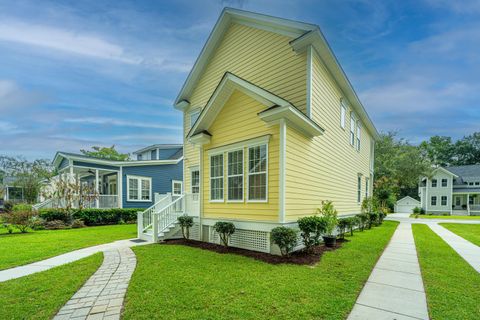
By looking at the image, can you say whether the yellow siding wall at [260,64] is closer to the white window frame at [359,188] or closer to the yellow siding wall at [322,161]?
the yellow siding wall at [322,161]

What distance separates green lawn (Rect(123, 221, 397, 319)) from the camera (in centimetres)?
369

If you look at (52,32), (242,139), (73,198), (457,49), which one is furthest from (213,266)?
(457,49)

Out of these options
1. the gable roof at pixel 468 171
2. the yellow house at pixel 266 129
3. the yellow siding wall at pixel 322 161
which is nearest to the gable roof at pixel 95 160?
the yellow house at pixel 266 129

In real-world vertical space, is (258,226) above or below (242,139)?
below

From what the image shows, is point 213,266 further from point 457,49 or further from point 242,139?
point 457,49

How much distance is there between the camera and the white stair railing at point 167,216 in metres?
9.92

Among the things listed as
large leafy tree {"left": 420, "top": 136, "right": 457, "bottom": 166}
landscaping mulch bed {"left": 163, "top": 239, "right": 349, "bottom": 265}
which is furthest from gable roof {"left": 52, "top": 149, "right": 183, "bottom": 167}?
large leafy tree {"left": 420, "top": 136, "right": 457, "bottom": 166}

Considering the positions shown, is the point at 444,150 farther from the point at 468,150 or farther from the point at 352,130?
the point at 352,130

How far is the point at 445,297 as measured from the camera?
14.1ft

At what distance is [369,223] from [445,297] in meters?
12.1

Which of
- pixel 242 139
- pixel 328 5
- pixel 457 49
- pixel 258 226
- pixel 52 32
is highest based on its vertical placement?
pixel 328 5

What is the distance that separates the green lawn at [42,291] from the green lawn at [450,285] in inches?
237

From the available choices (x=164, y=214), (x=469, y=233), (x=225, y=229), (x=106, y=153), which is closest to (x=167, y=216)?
(x=164, y=214)

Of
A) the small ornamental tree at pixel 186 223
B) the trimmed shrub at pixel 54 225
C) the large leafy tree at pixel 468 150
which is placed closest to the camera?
the small ornamental tree at pixel 186 223
